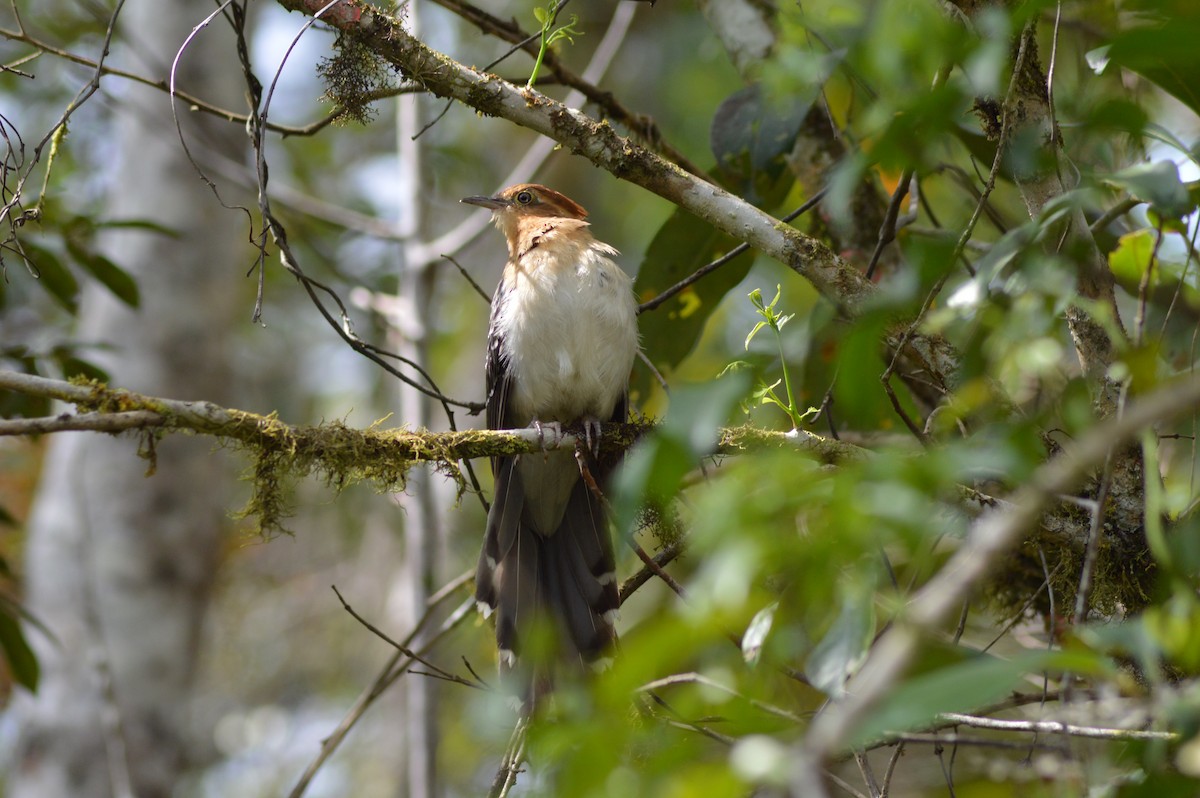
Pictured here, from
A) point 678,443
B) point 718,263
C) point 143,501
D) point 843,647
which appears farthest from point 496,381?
point 678,443

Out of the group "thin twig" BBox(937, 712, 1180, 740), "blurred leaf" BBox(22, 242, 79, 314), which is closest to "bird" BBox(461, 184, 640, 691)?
"thin twig" BBox(937, 712, 1180, 740)

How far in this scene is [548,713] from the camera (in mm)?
3537

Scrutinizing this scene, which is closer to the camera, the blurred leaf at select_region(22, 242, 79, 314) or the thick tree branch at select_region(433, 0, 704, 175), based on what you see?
the thick tree branch at select_region(433, 0, 704, 175)

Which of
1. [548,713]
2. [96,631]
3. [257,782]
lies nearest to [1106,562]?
[548,713]

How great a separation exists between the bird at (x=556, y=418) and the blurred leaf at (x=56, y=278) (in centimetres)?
207

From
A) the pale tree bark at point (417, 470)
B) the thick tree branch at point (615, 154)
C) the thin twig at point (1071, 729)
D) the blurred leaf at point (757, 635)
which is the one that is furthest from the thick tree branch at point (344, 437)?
the pale tree bark at point (417, 470)

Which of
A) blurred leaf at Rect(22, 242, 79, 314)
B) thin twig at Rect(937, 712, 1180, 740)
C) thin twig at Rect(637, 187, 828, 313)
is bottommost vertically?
thin twig at Rect(937, 712, 1180, 740)

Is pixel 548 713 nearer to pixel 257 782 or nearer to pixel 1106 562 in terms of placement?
pixel 1106 562

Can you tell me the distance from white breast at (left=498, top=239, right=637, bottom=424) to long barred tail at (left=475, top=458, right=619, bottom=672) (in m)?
0.43

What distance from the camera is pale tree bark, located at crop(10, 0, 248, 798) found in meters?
6.51

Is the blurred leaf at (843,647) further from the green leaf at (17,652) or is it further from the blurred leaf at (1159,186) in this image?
the green leaf at (17,652)

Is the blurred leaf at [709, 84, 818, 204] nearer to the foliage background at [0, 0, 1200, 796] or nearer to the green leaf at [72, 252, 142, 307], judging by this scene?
the foliage background at [0, 0, 1200, 796]

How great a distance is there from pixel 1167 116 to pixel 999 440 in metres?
7.30

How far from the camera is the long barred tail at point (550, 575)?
446cm
